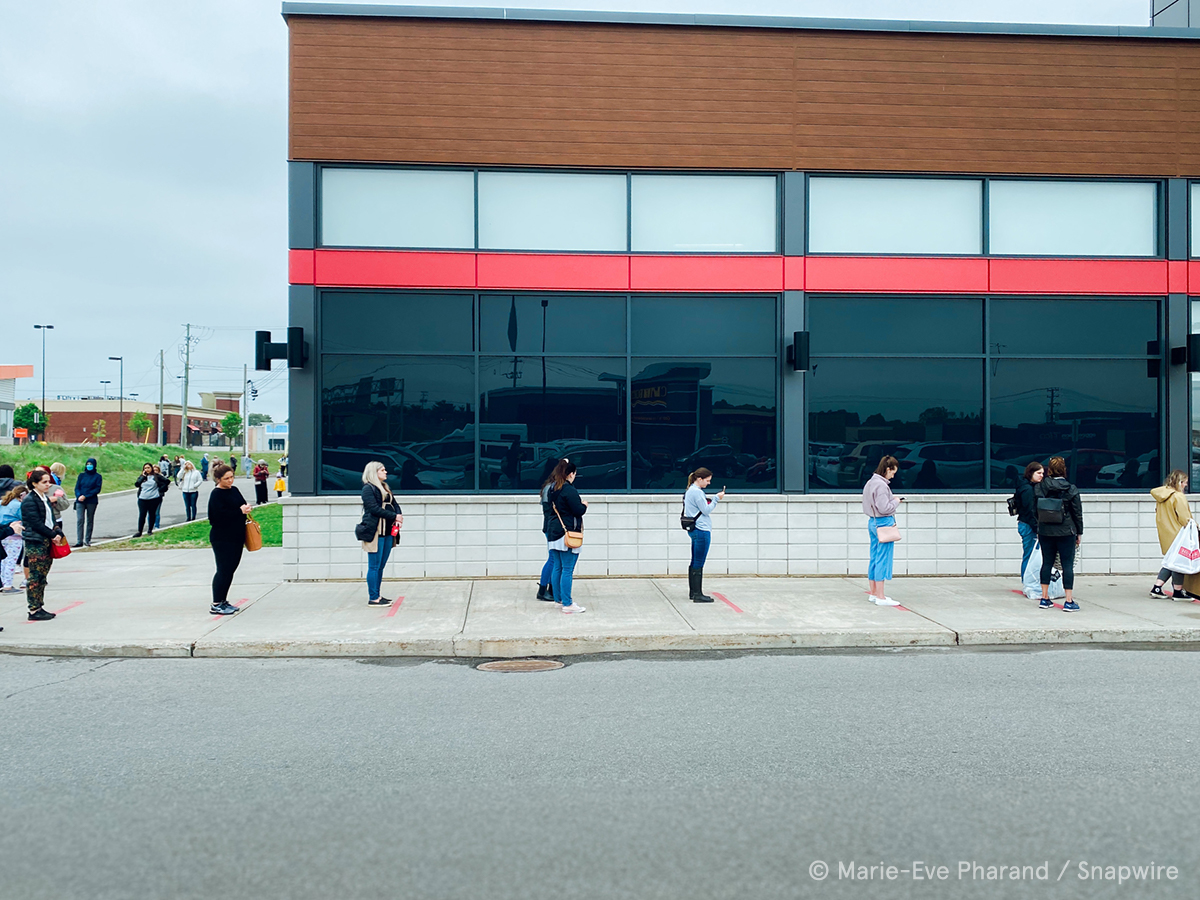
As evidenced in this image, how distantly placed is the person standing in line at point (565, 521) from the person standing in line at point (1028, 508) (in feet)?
17.2

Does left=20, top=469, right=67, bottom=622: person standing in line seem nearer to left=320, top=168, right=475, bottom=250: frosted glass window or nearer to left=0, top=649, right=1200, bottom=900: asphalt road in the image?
left=0, top=649, right=1200, bottom=900: asphalt road

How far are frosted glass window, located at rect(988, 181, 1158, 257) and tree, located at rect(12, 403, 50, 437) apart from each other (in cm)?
9337

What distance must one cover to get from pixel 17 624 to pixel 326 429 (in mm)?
4163

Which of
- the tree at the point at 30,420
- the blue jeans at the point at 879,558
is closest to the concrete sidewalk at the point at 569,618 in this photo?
the blue jeans at the point at 879,558

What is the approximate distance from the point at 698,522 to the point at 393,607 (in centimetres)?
351

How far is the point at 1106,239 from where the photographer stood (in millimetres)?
13148

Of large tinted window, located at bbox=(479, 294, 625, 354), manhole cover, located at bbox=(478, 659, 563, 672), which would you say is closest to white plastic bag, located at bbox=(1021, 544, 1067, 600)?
large tinted window, located at bbox=(479, 294, 625, 354)

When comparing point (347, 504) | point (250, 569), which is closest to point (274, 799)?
point (347, 504)

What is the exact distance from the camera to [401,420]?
40.9ft

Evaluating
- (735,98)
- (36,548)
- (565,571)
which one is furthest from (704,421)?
(36,548)

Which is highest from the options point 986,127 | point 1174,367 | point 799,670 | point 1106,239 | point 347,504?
point 986,127

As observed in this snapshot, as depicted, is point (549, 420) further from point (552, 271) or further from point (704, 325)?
point (704, 325)

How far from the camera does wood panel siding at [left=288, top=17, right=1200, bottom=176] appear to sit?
12.4 meters

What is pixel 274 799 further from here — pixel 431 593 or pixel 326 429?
pixel 326 429
